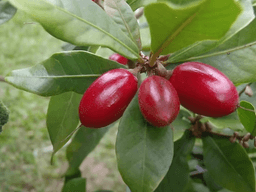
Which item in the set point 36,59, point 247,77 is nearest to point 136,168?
point 247,77

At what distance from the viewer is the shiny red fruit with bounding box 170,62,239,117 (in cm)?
50

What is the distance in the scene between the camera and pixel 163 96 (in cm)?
49

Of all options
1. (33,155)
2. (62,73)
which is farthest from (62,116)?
(33,155)

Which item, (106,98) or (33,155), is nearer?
(106,98)

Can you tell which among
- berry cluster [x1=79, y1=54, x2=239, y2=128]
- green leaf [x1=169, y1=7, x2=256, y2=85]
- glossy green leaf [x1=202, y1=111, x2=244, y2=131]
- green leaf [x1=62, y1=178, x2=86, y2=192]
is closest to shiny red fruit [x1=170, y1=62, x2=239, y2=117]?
berry cluster [x1=79, y1=54, x2=239, y2=128]

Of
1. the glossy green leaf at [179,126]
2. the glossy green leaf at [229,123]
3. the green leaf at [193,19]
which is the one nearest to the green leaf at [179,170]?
the glossy green leaf at [179,126]

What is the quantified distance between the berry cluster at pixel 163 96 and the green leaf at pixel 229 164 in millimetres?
313

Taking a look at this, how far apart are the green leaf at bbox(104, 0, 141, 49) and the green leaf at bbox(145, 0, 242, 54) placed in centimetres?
14

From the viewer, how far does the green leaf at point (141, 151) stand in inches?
21.0

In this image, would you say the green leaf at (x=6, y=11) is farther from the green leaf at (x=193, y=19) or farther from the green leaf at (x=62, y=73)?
the green leaf at (x=193, y=19)

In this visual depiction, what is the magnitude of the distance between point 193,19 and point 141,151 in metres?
0.26

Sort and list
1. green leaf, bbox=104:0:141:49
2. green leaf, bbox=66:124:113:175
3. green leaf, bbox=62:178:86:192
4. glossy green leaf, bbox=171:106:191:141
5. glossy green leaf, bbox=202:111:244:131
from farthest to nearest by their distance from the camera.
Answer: green leaf, bbox=66:124:113:175
green leaf, bbox=62:178:86:192
glossy green leaf, bbox=171:106:191:141
glossy green leaf, bbox=202:111:244:131
green leaf, bbox=104:0:141:49

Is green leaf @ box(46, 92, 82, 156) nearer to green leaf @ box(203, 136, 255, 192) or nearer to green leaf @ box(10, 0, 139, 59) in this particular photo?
Result: green leaf @ box(10, 0, 139, 59)

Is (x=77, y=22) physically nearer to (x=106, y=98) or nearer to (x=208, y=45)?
(x=106, y=98)
